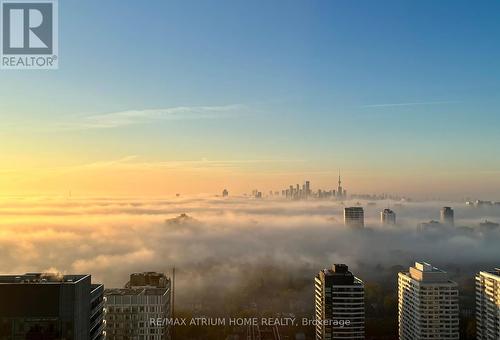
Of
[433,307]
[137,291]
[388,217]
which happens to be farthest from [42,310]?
[388,217]

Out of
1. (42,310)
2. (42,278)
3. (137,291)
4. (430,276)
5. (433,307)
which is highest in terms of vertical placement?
(42,278)

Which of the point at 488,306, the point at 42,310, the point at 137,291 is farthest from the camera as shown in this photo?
the point at 488,306

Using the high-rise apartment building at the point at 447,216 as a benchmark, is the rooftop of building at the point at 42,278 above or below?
above

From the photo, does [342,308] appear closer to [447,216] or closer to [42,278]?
[42,278]

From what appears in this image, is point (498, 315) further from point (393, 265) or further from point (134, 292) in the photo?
point (393, 265)

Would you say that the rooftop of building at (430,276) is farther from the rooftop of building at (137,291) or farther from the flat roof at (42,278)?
the flat roof at (42,278)

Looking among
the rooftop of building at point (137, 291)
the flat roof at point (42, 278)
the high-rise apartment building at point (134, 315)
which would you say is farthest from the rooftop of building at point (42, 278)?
the rooftop of building at point (137, 291)

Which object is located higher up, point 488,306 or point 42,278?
point 42,278
